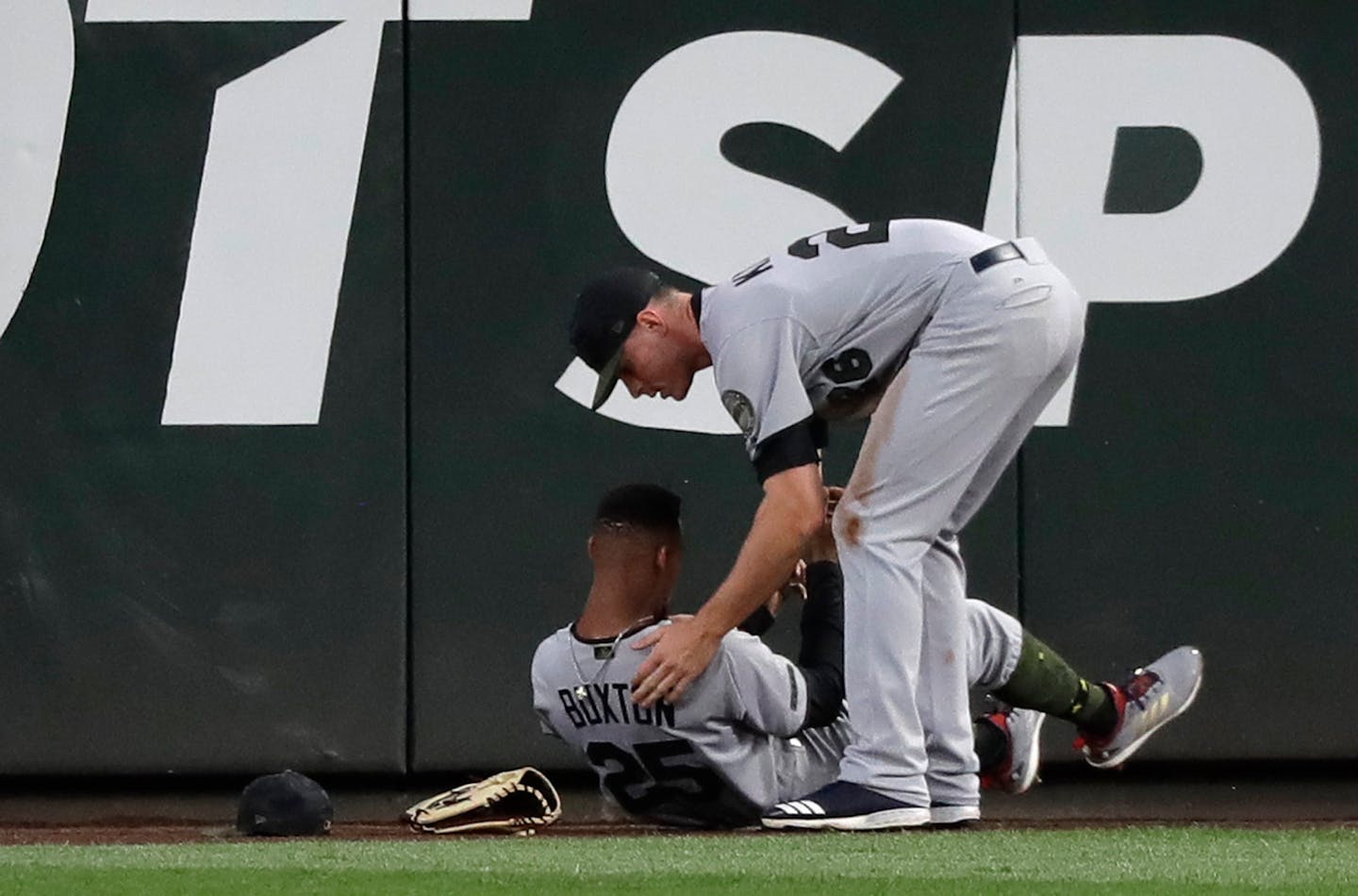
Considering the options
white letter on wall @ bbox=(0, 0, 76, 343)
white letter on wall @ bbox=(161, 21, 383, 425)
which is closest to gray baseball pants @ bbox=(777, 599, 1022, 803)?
white letter on wall @ bbox=(161, 21, 383, 425)

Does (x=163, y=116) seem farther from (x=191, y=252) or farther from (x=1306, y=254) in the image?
(x=1306, y=254)

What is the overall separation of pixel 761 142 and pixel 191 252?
1575mm

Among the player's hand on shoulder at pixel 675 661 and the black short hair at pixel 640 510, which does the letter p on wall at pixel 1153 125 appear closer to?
the black short hair at pixel 640 510

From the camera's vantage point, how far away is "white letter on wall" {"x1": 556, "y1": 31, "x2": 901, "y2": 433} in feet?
20.4

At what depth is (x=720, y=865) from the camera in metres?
3.88

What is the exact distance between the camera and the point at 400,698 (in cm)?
624

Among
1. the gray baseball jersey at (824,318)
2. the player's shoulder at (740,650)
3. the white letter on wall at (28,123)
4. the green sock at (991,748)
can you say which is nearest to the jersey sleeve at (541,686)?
the player's shoulder at (740,650)

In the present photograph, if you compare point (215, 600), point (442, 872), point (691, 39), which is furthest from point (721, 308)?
A: point (215, 600)

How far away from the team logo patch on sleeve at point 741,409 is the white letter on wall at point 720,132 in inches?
63.0

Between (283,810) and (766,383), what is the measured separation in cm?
166

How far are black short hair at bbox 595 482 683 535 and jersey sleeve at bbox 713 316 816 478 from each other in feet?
1.81

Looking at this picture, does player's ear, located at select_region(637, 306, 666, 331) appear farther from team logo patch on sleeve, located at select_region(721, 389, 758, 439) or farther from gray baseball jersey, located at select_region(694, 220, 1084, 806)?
team logo patch on sleeve, located at select_region(721, 389, 758, 439)

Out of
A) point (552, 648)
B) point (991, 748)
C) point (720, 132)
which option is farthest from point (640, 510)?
point (720, 132)

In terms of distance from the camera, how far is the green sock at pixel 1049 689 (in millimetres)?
5219
